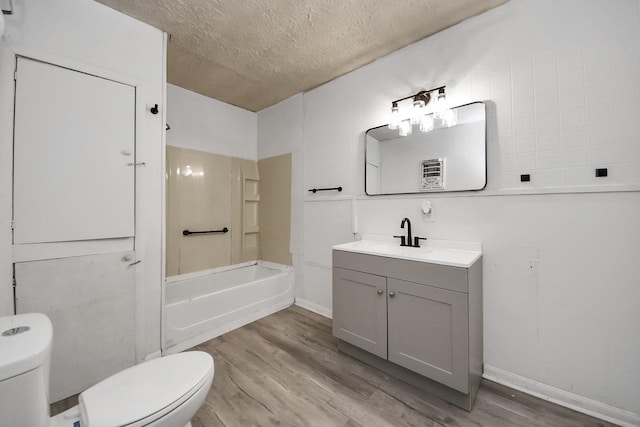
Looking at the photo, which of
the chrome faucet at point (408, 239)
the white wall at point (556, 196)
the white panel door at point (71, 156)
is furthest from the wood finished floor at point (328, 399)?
the white panel door at point (71, 156)

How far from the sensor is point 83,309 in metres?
1.55

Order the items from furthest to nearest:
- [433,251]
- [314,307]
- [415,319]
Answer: [314,307] → [433,251] → [415,319]

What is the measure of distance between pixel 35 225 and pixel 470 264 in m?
2.48

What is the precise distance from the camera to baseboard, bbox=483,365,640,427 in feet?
4.19

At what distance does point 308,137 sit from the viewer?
110 inches

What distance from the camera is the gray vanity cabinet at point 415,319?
4.57ft

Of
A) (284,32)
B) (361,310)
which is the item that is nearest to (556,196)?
(361,310)

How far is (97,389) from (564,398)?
2358 mm

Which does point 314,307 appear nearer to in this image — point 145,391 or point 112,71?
point 145,391

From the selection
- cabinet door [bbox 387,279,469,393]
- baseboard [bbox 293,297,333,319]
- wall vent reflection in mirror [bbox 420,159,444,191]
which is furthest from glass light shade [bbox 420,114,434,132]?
baseboard [bbox 293,297,333,319]

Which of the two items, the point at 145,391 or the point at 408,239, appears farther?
the point at 408,239

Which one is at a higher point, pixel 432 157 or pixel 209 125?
pixel 209 125

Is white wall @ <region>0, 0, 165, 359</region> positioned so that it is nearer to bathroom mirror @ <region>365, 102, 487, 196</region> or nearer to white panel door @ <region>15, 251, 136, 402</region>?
white panel door @ <region>15, 251, 136, 402</region>

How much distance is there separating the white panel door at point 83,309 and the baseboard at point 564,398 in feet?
8.18
